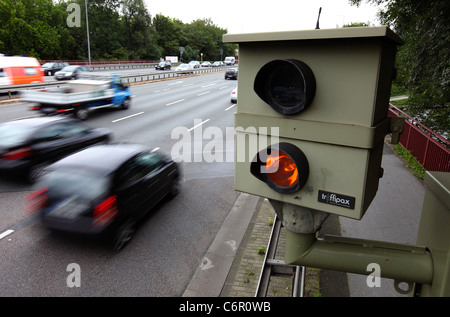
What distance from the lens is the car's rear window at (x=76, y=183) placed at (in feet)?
18.5

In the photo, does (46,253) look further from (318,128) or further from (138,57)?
(138,57)

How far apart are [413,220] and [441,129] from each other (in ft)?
18.9

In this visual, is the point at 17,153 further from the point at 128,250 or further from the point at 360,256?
the point at 360,256

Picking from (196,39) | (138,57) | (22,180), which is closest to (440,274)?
(22,180)

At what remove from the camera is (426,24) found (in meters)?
8.54

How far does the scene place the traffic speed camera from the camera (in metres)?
1.63

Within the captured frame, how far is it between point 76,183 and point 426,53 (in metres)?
9.06

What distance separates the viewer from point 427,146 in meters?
9.95

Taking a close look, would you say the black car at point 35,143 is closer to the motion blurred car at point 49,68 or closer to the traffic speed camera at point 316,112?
the traffic speed camera at point 316,112

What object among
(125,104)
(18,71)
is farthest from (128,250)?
(18,71)

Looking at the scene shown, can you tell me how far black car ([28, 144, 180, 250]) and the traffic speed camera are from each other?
4.33 meters

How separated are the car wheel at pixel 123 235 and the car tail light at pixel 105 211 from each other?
1.02ft

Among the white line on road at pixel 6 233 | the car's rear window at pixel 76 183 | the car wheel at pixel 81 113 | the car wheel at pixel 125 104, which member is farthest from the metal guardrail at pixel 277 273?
the car wheel at pixel 125 104

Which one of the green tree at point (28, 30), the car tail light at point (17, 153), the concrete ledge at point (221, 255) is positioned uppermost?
the green tree at point (28, 30)
